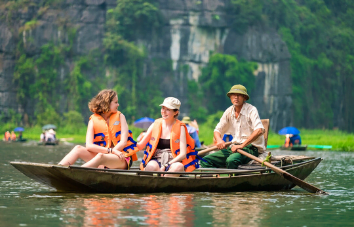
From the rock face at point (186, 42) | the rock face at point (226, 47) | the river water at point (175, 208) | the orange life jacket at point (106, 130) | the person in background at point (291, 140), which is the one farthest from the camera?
the rock face at point (226, 47)

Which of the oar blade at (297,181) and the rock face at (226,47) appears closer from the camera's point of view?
the oar blade at (297,181)

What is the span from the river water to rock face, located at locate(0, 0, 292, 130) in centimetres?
3445

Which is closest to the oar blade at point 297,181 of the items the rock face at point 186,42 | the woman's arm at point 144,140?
the woman's arm at point 144,140

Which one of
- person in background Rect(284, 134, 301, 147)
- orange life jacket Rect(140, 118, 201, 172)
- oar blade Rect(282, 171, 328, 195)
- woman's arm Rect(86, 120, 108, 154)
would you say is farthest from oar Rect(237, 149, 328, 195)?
person in background Rect(284, 134, 301, 147)

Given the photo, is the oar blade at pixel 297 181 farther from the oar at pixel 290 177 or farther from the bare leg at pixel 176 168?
the bare leg at pixel 176 168

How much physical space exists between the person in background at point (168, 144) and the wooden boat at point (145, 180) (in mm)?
168

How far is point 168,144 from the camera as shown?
8734 millimetres

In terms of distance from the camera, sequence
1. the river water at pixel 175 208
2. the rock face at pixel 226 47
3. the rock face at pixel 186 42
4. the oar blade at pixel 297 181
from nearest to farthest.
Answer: the river water at pixel 175 208
the oar blade at pixel 297 181
the rock face at pixel 186 42
the rock face at pixel 226 47

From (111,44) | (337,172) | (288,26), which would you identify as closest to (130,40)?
(111,44)

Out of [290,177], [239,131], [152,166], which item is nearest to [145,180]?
[152,166]

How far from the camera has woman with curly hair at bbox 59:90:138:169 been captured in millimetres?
8250

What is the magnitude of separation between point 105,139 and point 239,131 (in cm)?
A: 216

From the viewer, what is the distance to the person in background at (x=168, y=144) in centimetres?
854

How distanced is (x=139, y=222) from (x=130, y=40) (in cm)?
3931
